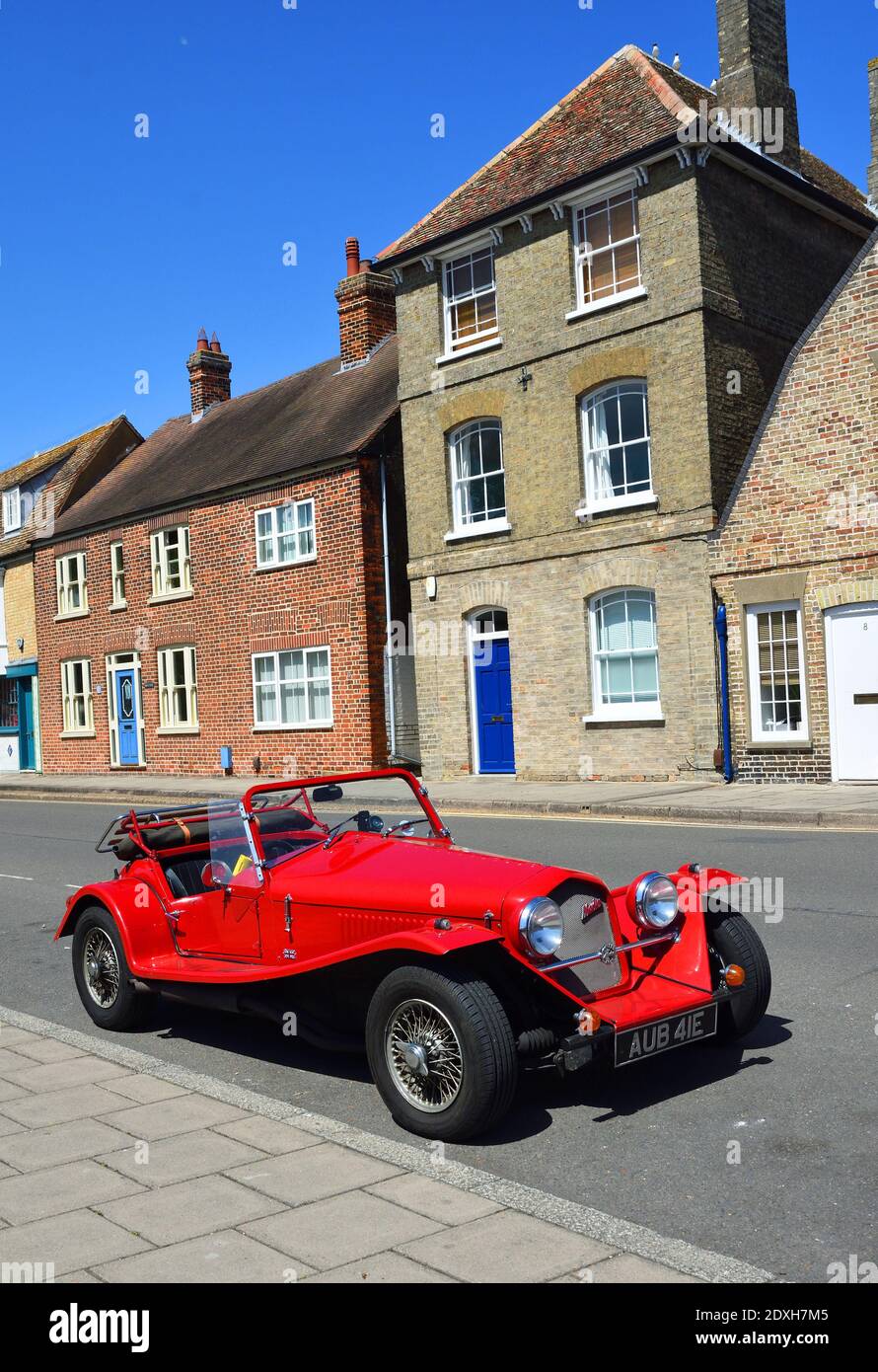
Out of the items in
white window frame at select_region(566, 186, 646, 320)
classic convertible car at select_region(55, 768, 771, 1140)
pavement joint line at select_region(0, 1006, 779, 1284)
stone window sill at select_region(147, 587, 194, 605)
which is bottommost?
pavement joint line at select_region(0, 1006, 779, 1284)

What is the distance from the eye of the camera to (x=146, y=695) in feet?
96.3

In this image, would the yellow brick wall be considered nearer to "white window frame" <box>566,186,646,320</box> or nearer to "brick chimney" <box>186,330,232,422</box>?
"brick chimney" <box>186,330,232,422</box>

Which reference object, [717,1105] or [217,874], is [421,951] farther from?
[217,874]

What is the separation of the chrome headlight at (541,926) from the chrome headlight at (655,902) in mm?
614

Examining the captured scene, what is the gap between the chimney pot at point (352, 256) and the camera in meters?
27.5

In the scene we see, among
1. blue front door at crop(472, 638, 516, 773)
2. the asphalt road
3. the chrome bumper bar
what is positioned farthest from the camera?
blue front door at crop(472, 638, 516, 773)

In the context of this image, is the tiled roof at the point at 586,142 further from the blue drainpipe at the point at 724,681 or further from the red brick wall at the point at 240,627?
the blue drainpipe at the point at 724,681

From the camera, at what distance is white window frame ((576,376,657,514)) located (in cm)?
1912

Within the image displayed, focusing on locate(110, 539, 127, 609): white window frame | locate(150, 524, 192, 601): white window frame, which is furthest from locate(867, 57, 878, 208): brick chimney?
locate(110, 539, 127, 609): white window frame

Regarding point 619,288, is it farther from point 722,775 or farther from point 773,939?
point 773,939

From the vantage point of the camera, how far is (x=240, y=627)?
1045 inches

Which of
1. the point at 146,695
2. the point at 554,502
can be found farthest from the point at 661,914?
the point at 146,695

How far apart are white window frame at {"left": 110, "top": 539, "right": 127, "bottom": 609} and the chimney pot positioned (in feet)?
27.8

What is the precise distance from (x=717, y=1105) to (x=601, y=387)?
16055 mm
